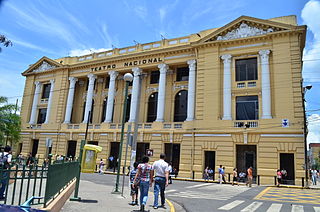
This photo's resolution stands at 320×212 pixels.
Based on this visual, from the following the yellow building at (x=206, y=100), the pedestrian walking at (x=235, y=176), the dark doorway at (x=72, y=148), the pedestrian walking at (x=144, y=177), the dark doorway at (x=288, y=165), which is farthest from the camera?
the dark doorway at (x=72, y=148)

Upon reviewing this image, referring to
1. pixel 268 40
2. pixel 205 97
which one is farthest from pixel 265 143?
pixel 268 40

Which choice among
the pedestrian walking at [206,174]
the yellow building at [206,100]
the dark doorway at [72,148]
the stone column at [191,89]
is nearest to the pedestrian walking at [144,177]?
the yellow building at [206,100]

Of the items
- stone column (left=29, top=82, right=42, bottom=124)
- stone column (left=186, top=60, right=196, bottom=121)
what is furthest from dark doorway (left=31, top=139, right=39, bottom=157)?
stone column (left=186, top=60, right=196, bottom=121)

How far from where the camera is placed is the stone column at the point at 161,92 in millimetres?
28384

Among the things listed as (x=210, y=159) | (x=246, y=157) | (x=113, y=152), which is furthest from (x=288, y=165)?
(x=113, y=152)

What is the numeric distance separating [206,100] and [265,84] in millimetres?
5451

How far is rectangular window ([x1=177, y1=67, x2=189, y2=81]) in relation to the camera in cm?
2979

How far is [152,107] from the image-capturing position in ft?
103

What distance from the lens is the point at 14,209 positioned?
8.46 ft

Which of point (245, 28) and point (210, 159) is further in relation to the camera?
point (245, 28)

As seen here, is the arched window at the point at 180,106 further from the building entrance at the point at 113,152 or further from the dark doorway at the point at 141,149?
the building entrance at the point at 113,152

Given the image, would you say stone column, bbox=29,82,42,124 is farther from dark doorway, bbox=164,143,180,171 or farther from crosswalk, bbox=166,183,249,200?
crosswalk, bbox=166,183,249,200

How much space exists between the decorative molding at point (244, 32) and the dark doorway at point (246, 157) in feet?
33.8

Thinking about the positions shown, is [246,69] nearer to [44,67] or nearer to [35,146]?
[44,67]
